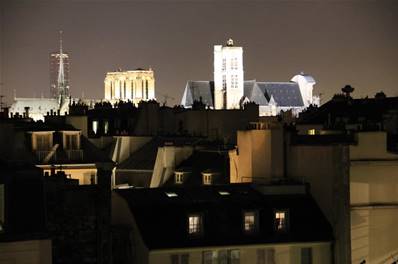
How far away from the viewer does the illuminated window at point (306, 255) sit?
31.0 metres

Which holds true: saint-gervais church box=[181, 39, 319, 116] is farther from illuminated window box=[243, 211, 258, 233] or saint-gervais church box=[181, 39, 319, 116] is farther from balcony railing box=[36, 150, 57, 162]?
illuminated window box=[243, 211, 258, 233]

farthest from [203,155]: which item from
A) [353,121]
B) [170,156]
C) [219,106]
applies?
[219,106]

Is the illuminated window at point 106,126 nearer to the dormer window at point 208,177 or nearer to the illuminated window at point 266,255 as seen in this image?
the dormer window at point 208,177

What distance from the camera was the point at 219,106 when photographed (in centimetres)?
15388

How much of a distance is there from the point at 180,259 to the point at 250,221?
8.85 feet

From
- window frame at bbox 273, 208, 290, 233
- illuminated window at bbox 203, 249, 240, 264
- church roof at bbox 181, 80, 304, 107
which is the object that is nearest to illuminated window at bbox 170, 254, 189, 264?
illuminated window at bbox 203, 249, 240, 264

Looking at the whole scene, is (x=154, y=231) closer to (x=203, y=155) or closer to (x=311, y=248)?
(x=311, y=248)

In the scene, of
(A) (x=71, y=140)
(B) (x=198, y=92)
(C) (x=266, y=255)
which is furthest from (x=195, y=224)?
(B) (x=198, y=92)

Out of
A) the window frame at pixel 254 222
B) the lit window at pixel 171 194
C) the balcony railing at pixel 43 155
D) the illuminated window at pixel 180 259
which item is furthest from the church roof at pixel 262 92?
the illuminated window at pixel 180 259

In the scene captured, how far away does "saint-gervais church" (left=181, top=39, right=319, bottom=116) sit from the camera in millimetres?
150875

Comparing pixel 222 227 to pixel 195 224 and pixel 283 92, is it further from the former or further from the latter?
pixel 283 92

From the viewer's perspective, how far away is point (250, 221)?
103 ft

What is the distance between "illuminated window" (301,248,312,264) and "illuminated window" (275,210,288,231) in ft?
2.82

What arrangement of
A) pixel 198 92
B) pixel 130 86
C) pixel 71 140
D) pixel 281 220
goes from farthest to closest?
pixel 198 92
pixel 130 86
pixel 71 140
pixel 281 220
